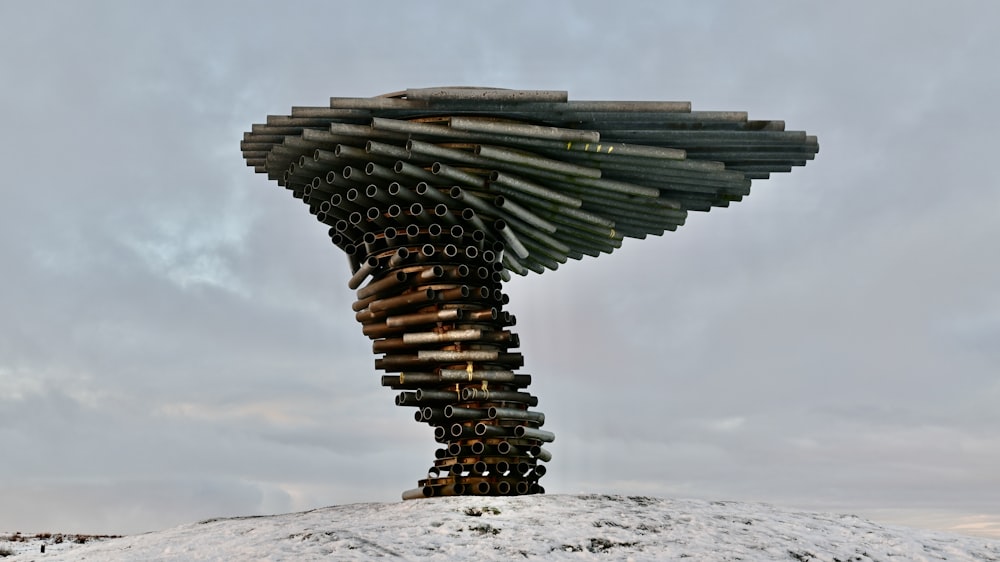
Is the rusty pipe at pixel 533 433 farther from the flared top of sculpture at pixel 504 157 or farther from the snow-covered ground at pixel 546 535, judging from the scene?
the flared top of sculpture at pixel 504 157

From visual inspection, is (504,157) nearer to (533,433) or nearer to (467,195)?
(467,195)

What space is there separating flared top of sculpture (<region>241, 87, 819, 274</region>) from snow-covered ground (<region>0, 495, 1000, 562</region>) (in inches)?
166

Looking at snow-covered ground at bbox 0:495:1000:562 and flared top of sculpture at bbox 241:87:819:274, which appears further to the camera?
flared top of sculpture at bbox 241:87:819:274

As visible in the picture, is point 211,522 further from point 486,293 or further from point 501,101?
point 501,101

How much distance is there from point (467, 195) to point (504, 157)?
72 cm

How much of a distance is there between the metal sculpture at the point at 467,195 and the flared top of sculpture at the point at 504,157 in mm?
25

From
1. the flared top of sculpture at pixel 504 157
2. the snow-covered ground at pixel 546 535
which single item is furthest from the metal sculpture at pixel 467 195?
the snow-covered ground at pixel 546 535

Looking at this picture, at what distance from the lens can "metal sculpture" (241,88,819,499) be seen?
14375 millimetres

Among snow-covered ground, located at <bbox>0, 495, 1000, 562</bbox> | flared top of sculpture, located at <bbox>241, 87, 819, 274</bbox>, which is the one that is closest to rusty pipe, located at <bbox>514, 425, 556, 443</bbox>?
snow-covered ground, located at <bbox>0, 495, 1000, 562</bbox>

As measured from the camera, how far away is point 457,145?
1473 centimetres

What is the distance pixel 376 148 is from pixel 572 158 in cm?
290

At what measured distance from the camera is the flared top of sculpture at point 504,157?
14359mm

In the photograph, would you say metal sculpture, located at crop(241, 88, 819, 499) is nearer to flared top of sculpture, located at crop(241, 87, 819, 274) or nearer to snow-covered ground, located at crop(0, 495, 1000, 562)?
flared top of sculpture, located at crop(241, 87, 819, 274)

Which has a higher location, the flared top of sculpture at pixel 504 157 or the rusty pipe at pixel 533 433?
the flared top of sculpture at pixel 504 157
